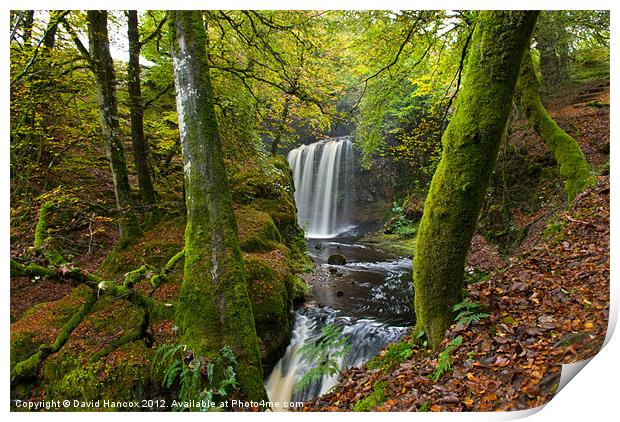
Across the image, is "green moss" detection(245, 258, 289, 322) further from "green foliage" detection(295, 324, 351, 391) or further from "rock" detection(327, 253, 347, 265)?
"rock" detection(327, 253, 347, 265)

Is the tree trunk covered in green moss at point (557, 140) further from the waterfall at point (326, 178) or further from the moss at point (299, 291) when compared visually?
the waterfall at point (326, 178)

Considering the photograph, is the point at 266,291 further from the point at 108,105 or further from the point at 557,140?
the point at 557,140

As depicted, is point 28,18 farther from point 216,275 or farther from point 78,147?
point 216,275

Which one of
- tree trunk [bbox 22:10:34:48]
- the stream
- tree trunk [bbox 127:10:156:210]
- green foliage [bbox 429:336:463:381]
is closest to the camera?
green foliage [bbox 429:336:463:381]

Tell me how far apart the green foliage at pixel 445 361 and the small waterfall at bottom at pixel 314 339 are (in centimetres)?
162

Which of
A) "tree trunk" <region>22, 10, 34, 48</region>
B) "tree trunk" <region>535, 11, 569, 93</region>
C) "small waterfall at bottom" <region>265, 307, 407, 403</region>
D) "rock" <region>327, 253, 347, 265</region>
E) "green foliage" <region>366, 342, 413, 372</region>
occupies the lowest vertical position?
"small waterfall at bottom" <region>265, 307, 407, 403</region>

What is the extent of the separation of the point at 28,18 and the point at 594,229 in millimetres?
5997

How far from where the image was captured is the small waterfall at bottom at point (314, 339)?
11.8 feet

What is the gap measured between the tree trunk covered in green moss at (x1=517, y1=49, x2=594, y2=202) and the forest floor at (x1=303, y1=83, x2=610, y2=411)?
129 centimetres

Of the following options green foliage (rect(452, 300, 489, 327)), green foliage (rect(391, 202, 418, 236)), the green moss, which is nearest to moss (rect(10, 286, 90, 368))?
the green moss

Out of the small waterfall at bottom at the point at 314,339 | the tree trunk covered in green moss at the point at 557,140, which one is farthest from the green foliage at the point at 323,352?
the tree trunk covered in green moss at the point at 557,140

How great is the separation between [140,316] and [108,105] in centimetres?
263

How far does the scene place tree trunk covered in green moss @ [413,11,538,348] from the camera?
2246mm

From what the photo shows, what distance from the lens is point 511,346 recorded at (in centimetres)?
213
